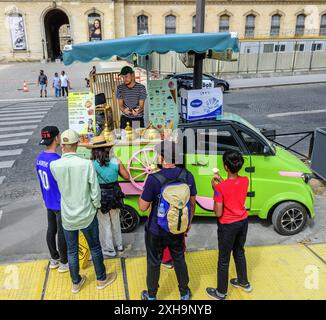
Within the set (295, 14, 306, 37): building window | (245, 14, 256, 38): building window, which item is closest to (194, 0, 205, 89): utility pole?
(245, 14, 256, 38): building window

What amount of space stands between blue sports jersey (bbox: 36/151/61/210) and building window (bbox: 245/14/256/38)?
52332 millimetres

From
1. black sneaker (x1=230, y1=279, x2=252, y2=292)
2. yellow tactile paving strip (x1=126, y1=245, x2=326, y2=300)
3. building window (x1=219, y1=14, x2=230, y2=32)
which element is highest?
building window (x1=219, y1=14, x2=230, y2=32)

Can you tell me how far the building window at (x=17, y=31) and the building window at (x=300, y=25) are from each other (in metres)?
40.7

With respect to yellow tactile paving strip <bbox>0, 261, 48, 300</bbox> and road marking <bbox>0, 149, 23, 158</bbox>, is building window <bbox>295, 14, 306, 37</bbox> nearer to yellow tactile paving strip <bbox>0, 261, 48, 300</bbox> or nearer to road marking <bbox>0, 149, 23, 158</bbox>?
road marking <bbox>0, 149, 23, 158</bbox>

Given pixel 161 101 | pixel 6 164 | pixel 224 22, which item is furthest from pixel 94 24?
pixel 161 101

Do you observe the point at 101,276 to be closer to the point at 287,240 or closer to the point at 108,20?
the point at 287,240

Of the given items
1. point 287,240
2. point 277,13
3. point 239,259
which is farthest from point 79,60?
point 277,13

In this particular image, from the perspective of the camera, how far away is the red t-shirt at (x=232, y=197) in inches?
146

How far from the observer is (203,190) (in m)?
5.54

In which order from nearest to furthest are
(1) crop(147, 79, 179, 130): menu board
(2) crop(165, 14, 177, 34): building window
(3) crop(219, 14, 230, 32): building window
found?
1. (1) crop(147, 79, 179, 130): menu board
2. (2) crop(165, 14, 177, 34): building window
3. (3) crop(219, 14, 230, 32): building window

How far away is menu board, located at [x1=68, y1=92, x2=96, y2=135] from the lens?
639cm

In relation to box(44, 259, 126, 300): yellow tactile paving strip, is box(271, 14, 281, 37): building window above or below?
above

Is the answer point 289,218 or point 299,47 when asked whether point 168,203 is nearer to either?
point 289,218

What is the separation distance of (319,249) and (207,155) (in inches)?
91.8
